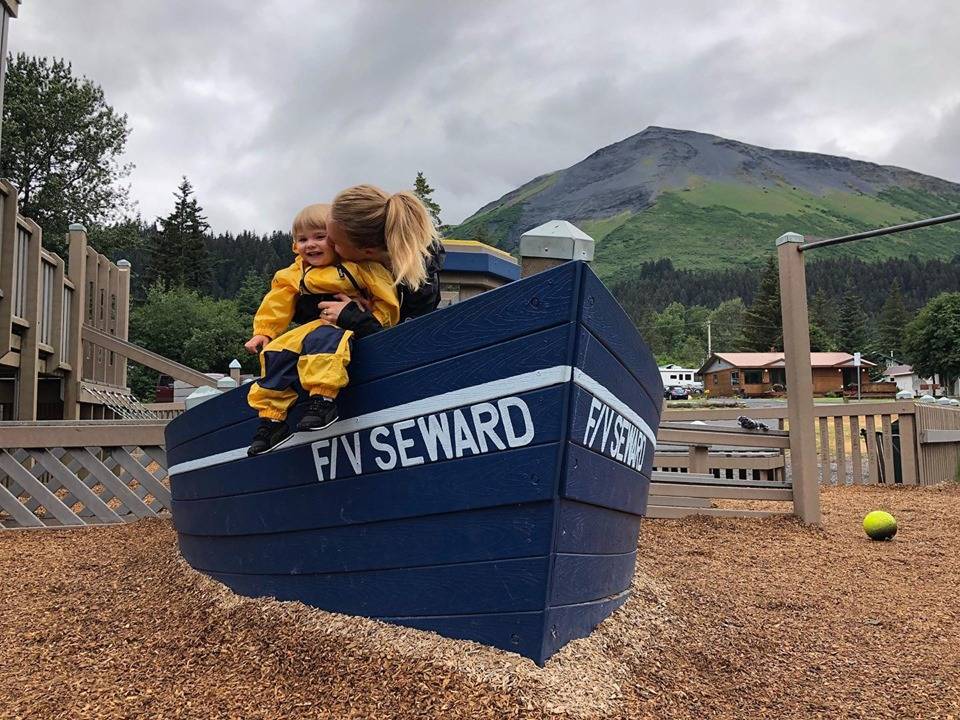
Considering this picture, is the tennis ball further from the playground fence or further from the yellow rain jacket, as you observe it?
the yellow rain jacket

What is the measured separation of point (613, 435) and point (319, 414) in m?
0.97

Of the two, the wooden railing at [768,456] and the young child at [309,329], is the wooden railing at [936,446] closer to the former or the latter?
the wooden railing at [768,456]

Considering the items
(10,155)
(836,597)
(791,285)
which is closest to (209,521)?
(836,597)

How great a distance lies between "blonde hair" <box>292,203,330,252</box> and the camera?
2.59m

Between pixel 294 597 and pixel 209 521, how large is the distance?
0.77 meters

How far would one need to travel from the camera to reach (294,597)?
9.14 feet

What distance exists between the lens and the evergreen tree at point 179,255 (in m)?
58.7

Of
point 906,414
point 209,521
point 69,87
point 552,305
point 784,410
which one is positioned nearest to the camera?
point 552,305

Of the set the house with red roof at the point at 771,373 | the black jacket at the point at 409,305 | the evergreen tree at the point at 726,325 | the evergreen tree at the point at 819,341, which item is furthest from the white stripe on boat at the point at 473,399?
the evergreen tree at the point at 726,325

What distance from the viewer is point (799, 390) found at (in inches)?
227

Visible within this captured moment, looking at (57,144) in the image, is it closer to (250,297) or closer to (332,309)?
(250,297)

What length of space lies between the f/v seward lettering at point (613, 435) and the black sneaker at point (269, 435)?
996mm

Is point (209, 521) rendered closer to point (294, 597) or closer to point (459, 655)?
point (294, 597)

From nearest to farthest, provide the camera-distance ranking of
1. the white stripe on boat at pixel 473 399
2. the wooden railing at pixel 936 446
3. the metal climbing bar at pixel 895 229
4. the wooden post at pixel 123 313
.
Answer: the white stripe on boat at pixel 473 399 < the metal climbing bar at pixel 895 229 < the wooden railing at pixel 936 446 < the wooden post at pixel 123 313
